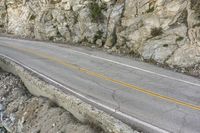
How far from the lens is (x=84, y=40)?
78.7 ft

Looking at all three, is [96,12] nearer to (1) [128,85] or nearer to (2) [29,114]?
(1) [128,85]

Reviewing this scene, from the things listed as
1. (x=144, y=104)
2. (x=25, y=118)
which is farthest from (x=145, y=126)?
(x=25, y=118)

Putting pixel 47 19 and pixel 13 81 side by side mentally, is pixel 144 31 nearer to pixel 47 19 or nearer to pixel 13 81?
pixel 13 81

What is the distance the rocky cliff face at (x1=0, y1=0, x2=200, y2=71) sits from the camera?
17.7 metres

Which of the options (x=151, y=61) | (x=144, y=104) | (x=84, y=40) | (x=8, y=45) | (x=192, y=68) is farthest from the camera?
(x=8, y=45)

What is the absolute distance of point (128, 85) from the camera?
1470 centimetres

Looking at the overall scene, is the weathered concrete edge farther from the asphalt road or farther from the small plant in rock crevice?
the small plant in rock crevice

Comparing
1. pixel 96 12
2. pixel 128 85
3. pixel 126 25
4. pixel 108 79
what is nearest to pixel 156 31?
pixel 126 25

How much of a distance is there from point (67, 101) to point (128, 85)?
3078 millimetres

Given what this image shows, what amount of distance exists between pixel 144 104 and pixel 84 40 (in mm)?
12386

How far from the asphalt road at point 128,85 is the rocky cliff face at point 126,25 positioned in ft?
4.20

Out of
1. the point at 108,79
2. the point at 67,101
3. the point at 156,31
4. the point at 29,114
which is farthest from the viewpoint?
the point at 156,31

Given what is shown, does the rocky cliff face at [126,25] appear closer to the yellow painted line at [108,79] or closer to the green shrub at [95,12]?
the green shrub at [95,12]

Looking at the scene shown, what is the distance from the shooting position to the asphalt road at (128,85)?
11422 millimetres
